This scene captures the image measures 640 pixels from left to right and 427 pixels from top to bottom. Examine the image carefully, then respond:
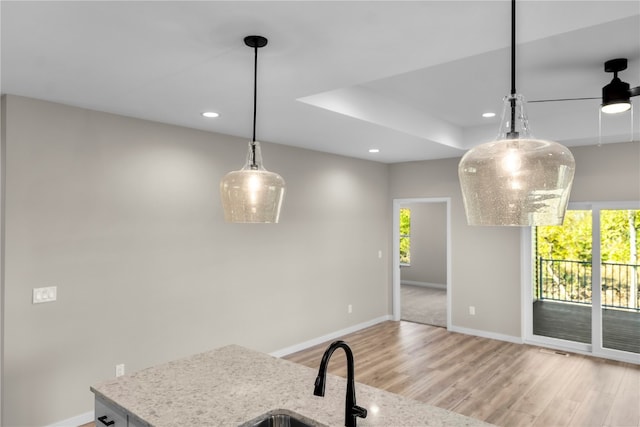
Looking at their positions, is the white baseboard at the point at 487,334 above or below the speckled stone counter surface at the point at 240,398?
below

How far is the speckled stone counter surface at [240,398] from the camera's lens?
1.57 metres

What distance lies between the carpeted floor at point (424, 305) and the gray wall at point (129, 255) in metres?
2.14

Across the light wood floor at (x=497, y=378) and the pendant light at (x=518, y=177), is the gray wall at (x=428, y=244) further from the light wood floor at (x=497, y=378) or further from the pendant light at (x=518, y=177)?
the pendant light at (x=518, y=177)

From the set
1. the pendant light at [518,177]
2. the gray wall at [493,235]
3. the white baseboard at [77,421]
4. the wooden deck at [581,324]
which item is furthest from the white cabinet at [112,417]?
the wooden deck at [581,324]

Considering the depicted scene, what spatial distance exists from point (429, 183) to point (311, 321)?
274 centimetres

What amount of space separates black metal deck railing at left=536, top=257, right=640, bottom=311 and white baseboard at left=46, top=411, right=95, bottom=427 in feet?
17.3

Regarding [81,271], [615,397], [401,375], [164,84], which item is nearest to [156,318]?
[81,271]

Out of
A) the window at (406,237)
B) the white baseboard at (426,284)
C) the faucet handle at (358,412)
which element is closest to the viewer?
the faucet handle at (358,412)

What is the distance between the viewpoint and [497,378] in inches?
163

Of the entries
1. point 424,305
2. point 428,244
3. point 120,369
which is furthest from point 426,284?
point 120,369

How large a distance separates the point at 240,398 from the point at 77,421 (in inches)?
89.1

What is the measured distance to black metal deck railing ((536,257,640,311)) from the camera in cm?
470

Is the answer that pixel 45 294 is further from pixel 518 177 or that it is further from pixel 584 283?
pixel 584 283

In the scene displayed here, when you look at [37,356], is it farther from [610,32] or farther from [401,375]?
[610,32]
